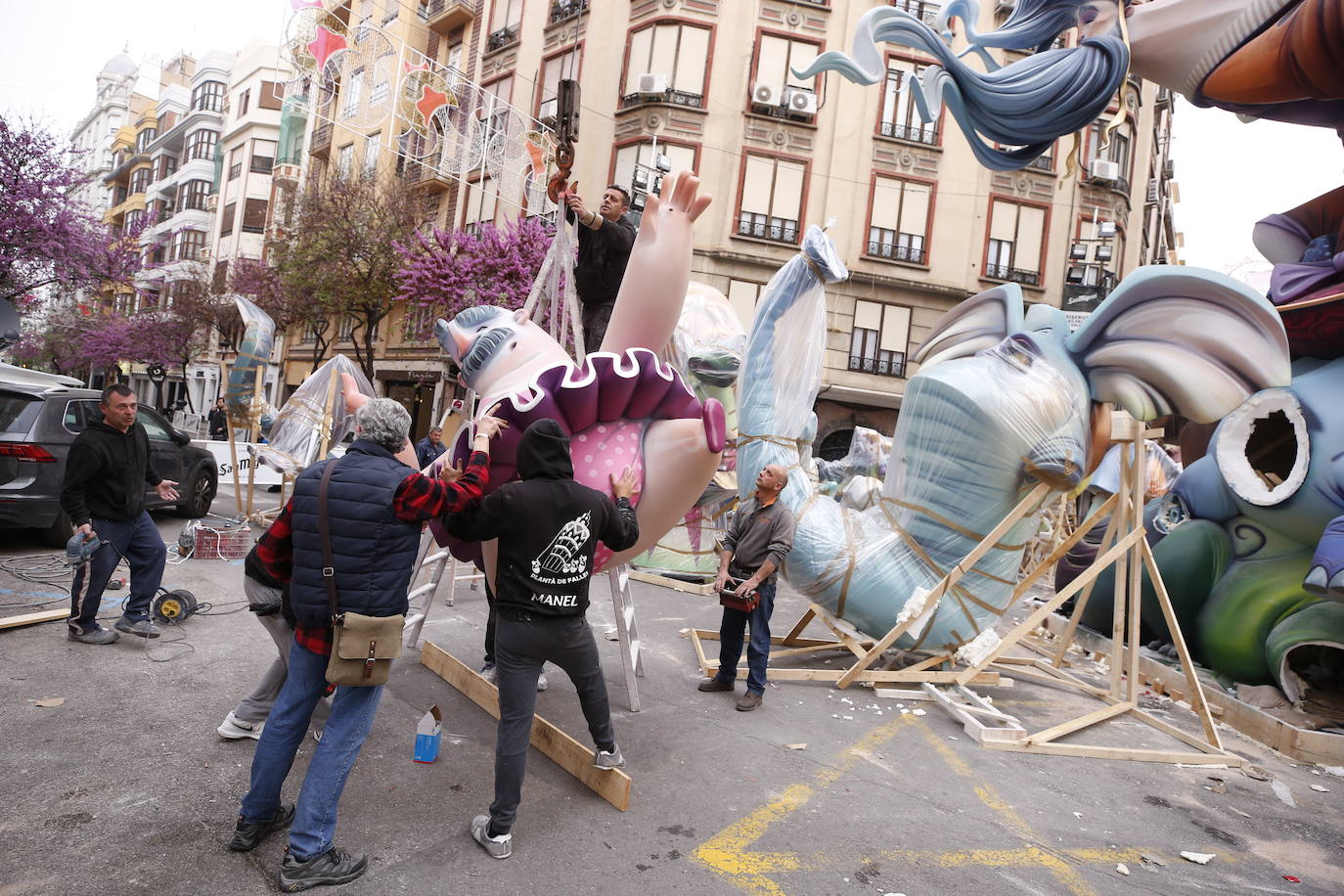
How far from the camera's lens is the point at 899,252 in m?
18.1

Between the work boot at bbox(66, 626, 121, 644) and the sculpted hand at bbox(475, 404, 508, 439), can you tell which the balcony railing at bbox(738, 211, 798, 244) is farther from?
the sculpted hand at bbox(475, 404, 508, 439)

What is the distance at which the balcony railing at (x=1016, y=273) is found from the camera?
18.1 m

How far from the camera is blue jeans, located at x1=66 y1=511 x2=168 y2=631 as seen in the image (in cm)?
438

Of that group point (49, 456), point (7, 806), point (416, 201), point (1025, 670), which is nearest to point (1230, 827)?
point (1025, 670)

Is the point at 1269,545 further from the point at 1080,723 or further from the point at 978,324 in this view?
the point at 978,324

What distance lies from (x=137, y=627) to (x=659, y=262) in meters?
3.69

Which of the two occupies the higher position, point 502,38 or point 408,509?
point 502,38

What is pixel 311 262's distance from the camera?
57.6ft

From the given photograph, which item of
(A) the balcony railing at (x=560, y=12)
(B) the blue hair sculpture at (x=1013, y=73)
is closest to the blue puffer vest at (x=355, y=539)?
(B) the blue hair sculpture at (x=1013, y=73)

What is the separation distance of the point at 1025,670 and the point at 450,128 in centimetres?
868

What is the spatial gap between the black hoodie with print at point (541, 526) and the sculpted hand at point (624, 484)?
13.1 inches

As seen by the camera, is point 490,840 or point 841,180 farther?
point 841,180

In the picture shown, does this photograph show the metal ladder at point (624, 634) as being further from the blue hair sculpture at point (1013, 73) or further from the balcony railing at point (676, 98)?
the balcony railing at point (676, 98)

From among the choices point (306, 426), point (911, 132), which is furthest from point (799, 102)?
point (306, 426)
